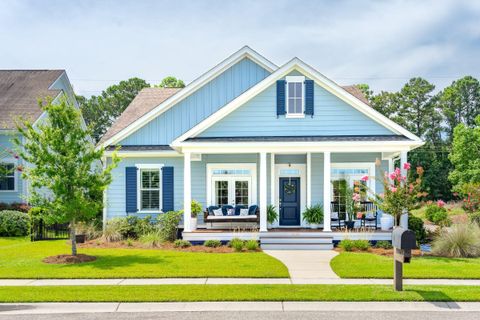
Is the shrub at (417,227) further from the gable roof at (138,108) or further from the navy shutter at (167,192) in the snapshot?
the gable roof at (138,108)

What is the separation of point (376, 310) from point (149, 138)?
535 inches

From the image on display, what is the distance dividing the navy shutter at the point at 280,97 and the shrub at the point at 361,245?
18.0 feet

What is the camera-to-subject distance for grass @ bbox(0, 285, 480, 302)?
29.2ft

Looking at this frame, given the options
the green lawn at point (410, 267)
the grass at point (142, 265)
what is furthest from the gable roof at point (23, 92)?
the green lawn at point (410, 267)

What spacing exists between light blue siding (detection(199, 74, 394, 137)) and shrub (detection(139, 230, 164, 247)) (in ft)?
13.3

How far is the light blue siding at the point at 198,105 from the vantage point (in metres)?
19.9

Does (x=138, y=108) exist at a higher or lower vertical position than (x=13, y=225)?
higher

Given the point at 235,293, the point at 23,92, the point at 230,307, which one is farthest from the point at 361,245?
the point at 23,92

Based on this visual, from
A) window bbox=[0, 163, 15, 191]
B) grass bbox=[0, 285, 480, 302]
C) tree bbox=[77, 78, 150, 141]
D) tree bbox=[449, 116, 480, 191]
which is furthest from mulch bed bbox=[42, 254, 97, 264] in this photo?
tree bbox=[77, 78, 150, 141]

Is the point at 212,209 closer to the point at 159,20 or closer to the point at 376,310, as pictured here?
the point at 159,20

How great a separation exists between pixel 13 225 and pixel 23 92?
9.65 metres

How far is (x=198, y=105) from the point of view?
2042 cm

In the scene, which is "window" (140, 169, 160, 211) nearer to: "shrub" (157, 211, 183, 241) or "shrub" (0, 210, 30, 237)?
"shrub" (157, 211, 183, 241)

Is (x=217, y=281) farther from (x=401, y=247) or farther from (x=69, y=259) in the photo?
(x=69, y=259)
